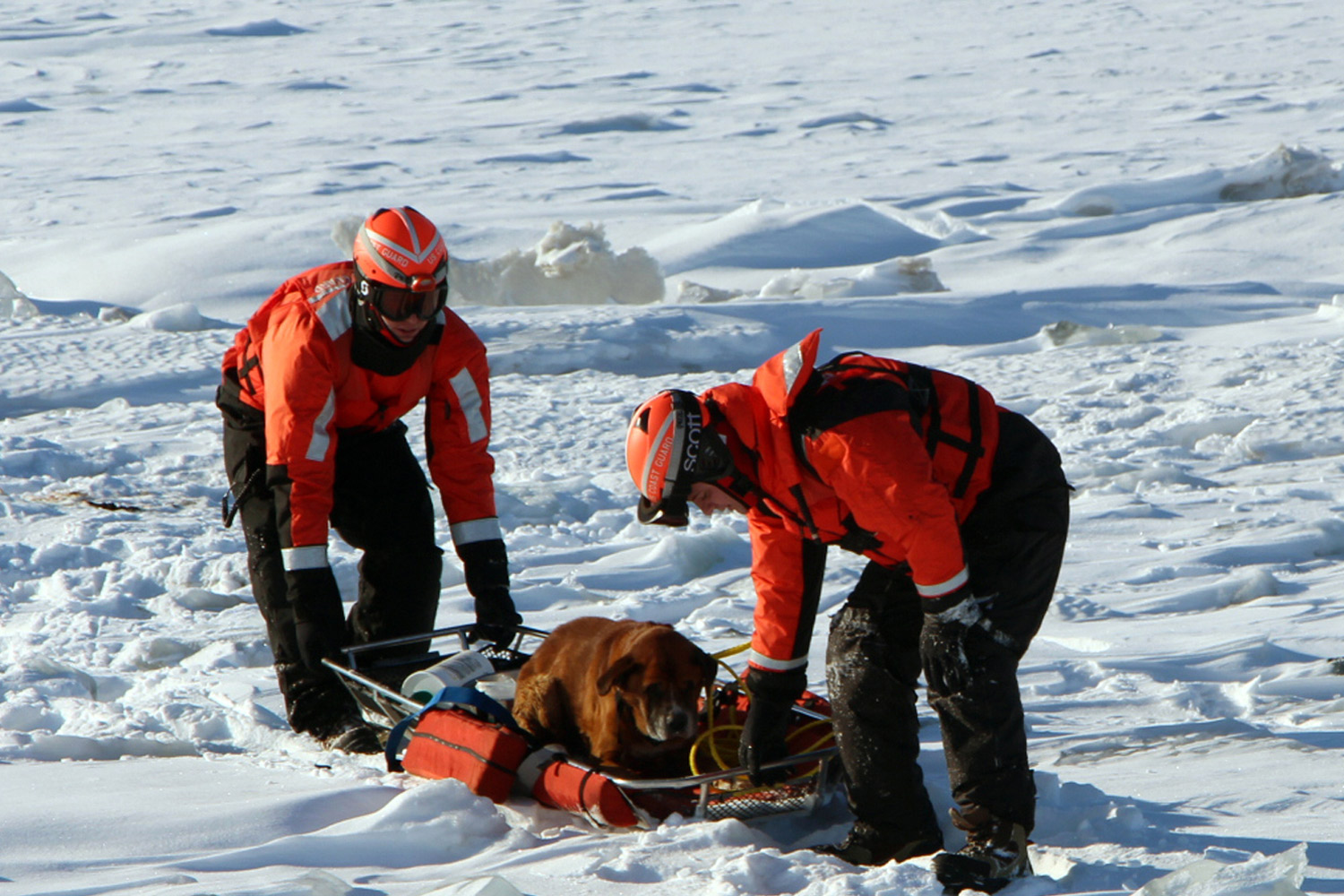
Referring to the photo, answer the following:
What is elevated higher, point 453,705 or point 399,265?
point 399,265

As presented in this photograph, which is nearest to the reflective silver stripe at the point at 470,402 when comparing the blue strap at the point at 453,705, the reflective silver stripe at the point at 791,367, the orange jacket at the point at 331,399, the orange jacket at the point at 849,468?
the orange jacket at the point at 331,399

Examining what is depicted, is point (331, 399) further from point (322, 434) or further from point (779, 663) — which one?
point (779, 663)

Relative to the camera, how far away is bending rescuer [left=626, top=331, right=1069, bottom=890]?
2.99m

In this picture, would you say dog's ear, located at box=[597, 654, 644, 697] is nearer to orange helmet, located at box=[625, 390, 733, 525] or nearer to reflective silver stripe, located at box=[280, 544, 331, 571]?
orange helmet, located at box=[625, 390, 733, 525]

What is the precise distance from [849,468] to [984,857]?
2.90ft

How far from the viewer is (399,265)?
13.4ft

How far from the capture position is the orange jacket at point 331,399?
418cm

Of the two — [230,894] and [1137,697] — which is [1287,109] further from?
[230,894]

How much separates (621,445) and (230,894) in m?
5.06

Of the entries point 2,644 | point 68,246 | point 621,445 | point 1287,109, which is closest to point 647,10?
point 1287,109

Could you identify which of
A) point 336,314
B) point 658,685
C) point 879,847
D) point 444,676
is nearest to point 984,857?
point 879,847

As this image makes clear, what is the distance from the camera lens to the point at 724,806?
3473 mm

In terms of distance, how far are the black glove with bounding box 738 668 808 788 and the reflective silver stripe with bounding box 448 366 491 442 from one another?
1451 millimetres

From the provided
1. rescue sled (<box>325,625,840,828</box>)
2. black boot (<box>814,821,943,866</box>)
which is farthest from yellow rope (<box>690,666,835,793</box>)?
black boot (<box>814,821,943,866</box>)
